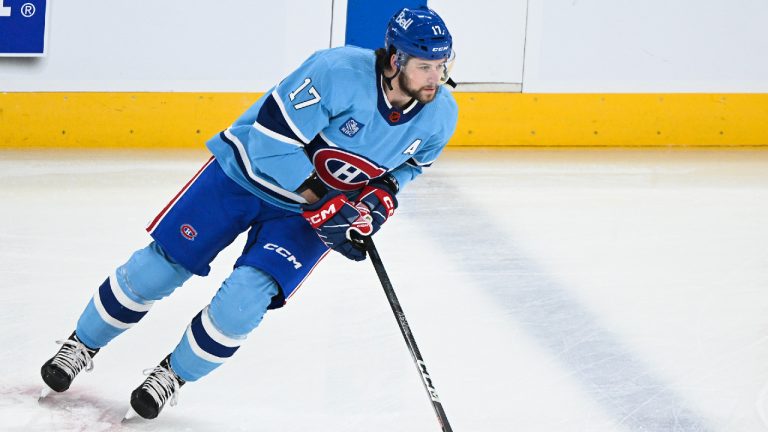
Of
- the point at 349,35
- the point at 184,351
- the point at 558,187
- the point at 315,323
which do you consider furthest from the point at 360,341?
the point at 349,35

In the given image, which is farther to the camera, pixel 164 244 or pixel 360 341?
pixel 360 341

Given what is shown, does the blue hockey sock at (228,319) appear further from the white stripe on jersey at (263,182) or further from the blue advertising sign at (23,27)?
the blue advertising sign at (23,27)

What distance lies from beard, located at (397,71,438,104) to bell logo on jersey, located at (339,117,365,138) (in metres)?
0.12

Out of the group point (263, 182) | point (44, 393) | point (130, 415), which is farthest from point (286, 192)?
point (44, 393)

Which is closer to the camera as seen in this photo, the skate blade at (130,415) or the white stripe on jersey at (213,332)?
the white stripe on jersey at (213,332)

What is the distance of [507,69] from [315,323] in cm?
258

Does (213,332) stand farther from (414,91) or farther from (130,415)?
(414,91)

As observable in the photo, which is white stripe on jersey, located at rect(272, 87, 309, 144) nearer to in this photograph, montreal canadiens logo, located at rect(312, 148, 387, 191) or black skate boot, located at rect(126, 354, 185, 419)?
montreal canadiens logo, located at rect(312, 148, 387, 191)

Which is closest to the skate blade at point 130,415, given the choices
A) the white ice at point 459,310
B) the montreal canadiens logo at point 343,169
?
the white ice at point 459,310

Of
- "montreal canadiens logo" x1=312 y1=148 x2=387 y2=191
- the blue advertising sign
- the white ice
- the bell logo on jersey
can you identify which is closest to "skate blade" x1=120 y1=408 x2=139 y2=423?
the white ice

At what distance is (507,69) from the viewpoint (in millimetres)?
5473

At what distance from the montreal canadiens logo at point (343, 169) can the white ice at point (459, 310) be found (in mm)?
520

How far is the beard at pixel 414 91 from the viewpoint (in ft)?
7.81

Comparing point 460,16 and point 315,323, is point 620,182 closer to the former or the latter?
point 460,16
